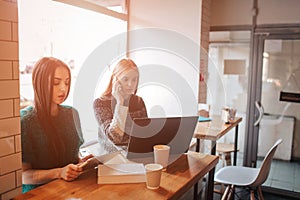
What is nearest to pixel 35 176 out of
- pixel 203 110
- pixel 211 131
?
pixel 211 131

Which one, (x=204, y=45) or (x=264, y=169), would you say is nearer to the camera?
(x=264, y=169)

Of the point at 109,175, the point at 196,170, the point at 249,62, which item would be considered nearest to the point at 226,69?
the point at 249,62

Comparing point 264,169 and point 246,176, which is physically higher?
point 264,169

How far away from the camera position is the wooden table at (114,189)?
1148 millimetres

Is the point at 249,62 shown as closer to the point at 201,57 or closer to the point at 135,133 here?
the point at 201,57

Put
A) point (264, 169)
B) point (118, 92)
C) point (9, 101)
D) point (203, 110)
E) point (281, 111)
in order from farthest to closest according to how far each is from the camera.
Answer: point (281, 111) < point (203, 110) < point (264, 169) < point (118, 92) < point (9, 101)

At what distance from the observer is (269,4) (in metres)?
3.25

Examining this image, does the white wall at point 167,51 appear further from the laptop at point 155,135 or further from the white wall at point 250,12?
the laptop at point 155,135

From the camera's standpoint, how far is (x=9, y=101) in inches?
47.0

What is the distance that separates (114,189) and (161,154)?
288mm

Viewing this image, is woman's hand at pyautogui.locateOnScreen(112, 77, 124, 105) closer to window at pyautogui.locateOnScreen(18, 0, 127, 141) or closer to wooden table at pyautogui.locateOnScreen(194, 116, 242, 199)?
window at pyautogui.locateOnScreen(18, 0, 127, 141)

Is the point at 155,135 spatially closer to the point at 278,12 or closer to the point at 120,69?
the point at 120,69

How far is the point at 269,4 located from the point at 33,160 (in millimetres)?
2882

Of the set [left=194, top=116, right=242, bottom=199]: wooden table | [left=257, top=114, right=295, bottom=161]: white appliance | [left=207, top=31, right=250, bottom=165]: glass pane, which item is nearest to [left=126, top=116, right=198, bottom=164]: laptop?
[left=194, top=116, right=242, bottom=199]: wooden table
